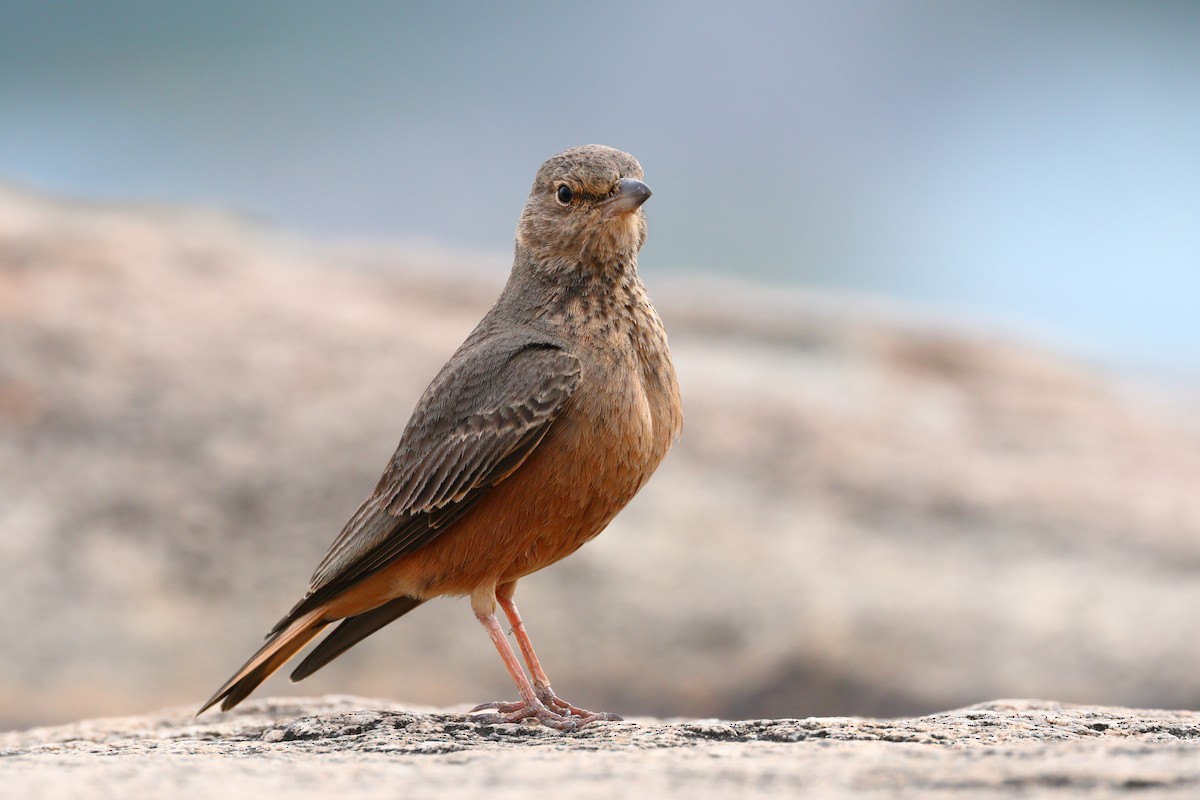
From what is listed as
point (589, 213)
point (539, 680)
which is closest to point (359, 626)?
point (539, 680)

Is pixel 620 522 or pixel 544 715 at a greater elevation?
pixel 620 522

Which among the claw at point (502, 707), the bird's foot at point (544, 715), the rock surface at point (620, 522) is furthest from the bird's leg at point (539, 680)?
the rock surface at point (620, 522)

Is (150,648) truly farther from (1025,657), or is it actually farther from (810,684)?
(1025,657)

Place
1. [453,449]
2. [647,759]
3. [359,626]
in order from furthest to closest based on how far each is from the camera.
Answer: [359,626] → [453,449] → [647,759]

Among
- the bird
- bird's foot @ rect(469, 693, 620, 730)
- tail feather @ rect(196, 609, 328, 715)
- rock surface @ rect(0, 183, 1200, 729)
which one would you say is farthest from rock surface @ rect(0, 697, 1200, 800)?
rock surface @ rect(0, 183, 1200, 729)

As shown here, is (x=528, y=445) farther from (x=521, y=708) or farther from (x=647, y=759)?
(x=647, y=759)

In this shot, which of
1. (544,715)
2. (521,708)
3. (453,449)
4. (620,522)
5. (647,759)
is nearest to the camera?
(647,759)

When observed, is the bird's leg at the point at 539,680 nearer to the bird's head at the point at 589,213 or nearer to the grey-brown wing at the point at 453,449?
the grey-brown wing at the point at 453,449
